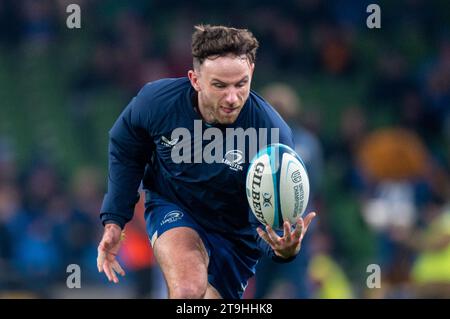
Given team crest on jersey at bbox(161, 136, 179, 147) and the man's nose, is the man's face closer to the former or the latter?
the man's nose

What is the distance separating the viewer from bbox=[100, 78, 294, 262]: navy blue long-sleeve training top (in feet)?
22.6

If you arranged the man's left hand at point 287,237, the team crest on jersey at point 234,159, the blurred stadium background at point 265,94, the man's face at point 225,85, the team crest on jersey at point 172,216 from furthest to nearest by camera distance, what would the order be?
the blurred stadium background at point 265,94 → the team crest on jersey at point 172,216 → the team crest on jersey at point 234,159 → the man's face at point 225,85 → the man's left hand at point 287,237

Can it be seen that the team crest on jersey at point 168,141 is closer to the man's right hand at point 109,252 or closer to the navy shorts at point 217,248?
the navy shorts at point 217,248

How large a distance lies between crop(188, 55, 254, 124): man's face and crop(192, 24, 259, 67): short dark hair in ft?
0.13

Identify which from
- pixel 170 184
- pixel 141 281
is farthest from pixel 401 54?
pixel 170 184

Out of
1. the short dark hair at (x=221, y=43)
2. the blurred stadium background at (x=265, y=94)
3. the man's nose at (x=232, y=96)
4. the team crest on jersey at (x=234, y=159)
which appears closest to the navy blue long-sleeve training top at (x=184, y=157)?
the team crest on jersey at (x=234, y=159)

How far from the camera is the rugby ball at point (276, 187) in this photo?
6480 mm

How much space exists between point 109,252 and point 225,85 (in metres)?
1.35

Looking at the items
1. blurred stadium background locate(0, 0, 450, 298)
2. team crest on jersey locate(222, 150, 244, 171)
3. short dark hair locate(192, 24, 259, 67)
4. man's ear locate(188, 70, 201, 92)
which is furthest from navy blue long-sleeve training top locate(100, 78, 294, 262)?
blurred stadium background locate(0, 0, 450, 298)

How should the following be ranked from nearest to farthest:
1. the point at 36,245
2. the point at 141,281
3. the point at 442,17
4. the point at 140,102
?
1. the point at 140,102
2. the point at 141,281
3. the point at 36,245
4. the point at 442,17

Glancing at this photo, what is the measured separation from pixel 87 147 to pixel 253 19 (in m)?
3.26

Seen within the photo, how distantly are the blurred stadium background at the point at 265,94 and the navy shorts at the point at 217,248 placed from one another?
4.05 meters

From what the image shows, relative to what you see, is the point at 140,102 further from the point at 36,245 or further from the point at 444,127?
the point at 444,127

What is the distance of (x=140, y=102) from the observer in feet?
23.0
